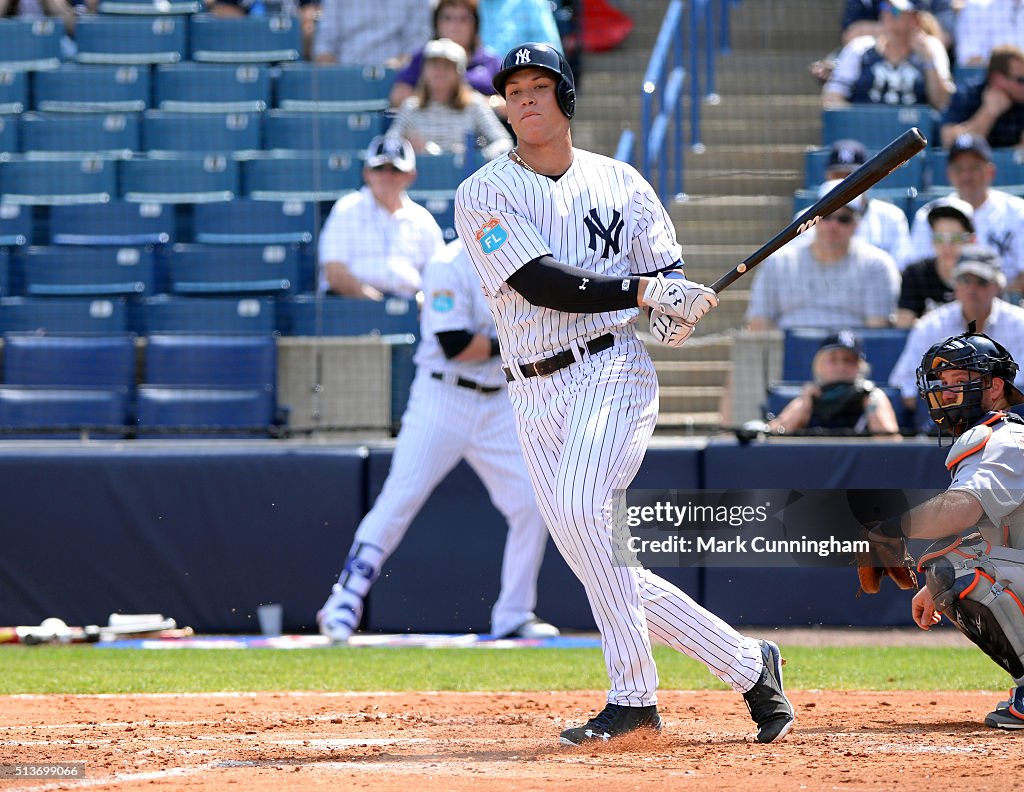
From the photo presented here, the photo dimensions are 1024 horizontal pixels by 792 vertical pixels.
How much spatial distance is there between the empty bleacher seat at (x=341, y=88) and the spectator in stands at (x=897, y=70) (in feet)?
10.3

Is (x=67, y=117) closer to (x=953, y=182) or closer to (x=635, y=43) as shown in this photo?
(x=635, y=43)

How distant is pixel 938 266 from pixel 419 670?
383 cm

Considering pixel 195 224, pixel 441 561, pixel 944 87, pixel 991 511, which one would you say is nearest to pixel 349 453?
pixel 441 561

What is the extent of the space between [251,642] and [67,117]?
4.97m

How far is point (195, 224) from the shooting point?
9.83 m

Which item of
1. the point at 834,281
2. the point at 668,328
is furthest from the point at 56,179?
the point at 668,328

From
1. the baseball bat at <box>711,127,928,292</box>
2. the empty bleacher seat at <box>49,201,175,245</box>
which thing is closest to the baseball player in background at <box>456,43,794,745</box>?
the baseball bat at <box>711,127,928,292</box>

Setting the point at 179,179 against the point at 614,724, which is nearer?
the point at 614,724

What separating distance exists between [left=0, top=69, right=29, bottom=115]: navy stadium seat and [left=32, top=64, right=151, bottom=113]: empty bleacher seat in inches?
5.1

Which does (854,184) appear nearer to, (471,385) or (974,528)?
(974,528)

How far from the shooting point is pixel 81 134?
35.1ft

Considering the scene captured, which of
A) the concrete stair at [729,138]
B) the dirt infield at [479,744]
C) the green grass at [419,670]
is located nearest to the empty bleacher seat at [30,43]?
the concrete stair at [729,138]

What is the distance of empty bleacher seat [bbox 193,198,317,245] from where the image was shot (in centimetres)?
958

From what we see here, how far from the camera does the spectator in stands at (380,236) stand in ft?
28.1
